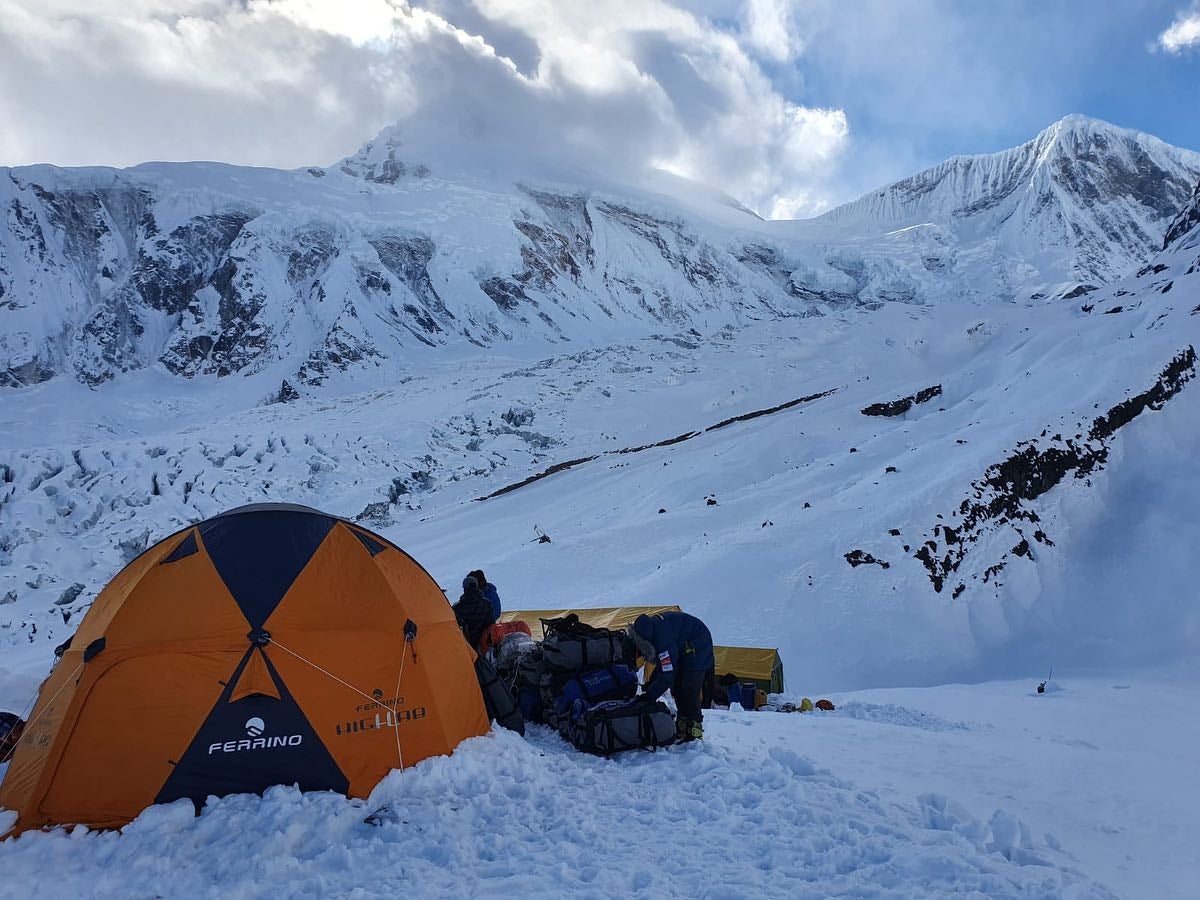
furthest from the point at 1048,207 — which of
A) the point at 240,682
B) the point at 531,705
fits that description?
the point at 240,682

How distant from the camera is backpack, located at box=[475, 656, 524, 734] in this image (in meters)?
5.98

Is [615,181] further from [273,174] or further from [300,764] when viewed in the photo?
[300,764]

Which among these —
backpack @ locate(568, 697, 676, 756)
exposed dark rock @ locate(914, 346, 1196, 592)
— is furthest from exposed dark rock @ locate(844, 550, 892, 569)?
backpack @ locate(568, 697, 676, 756)

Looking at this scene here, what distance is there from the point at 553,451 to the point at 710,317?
58.2 metres

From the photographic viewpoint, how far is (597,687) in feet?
20.6

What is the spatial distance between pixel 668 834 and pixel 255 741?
2.80m

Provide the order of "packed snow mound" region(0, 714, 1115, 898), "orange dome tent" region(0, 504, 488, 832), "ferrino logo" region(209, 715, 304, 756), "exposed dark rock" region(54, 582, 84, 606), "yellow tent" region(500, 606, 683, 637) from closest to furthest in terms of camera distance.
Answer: "packed snow mound" region(0, 714, 1115, 898) → "orange dome tent" region(0, 504, 488, 832) → "ferrino logo" region(209, 715, 304, 756) → "yellow tent" region(500, 606, 683, 637) → "exposed dark rock" region(54, 582, 84, 606)

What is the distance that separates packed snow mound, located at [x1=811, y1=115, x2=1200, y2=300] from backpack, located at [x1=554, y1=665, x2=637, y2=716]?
94.5 m

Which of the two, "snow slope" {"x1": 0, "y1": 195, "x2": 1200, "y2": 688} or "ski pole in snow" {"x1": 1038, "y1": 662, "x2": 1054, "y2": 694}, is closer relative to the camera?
"ski pole in snow" {"x1": 1038, "y1": 662, "x2": 1054, "y2": 694}

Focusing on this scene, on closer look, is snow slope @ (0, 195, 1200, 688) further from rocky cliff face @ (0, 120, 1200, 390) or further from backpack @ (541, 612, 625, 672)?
rocky cliff face @ (0, 120, 1200, 390)

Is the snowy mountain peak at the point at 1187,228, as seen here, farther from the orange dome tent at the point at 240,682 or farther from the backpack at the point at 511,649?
the orange dome tent at the point at 240,682

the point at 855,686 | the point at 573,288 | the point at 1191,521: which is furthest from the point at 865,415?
the point at 573,288

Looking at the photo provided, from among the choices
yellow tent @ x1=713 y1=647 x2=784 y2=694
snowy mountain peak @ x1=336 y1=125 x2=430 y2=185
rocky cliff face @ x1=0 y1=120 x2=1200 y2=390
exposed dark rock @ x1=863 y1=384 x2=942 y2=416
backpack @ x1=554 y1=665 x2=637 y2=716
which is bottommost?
yellow tent @ x1=713 y1=647 x2=784 y2=694

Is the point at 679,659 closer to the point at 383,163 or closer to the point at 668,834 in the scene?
the point at 668,834
